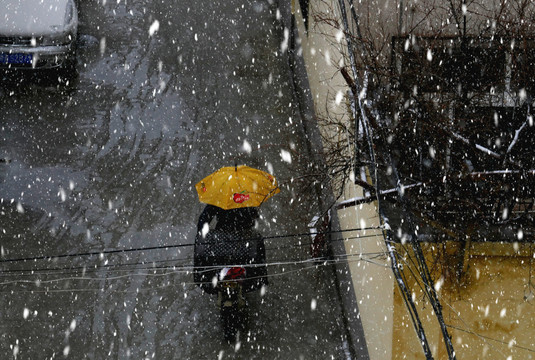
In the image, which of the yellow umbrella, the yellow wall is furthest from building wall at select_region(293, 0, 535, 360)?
the yellow umbrella

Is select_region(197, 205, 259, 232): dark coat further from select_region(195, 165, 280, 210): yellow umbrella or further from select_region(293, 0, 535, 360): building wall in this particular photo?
select_region(293, 0, 535, 360): building wall

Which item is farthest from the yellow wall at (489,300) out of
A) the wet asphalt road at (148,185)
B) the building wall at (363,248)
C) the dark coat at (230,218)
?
the dark coat at (230,218)

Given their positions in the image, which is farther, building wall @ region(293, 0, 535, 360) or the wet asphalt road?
the wet asphalt road

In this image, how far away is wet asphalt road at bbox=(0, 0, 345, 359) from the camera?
351 inches

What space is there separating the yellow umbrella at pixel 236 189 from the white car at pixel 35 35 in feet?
20.8

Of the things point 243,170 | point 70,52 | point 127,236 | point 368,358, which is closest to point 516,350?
point 368,358

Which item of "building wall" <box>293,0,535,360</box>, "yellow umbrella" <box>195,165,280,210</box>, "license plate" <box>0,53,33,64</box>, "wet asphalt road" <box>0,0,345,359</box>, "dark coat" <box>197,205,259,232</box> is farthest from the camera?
"license plate" <box>0,53,33,64</box>

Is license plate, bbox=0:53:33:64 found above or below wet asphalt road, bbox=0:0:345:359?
above

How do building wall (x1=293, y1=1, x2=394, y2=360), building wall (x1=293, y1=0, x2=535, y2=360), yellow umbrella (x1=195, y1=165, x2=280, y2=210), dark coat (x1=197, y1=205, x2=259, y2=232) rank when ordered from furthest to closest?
1. dark coat (x1=197, y1=205, x2=259, y2=232)
2. yellow umbrella (x1=195, y1=165, x2=280, y2=210)
3. building wall (x1=293, y1=1, x2=394, y2=360)
4. building wall (x1=293, y1=0, x2=535, y2=360)

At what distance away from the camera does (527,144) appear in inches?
289

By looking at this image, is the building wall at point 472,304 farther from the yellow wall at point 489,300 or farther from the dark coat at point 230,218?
the dark coat at point 230,218

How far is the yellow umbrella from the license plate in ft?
20.8

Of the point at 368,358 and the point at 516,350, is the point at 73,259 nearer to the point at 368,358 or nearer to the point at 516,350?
the point at 368,358

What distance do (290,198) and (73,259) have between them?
3.76 m
